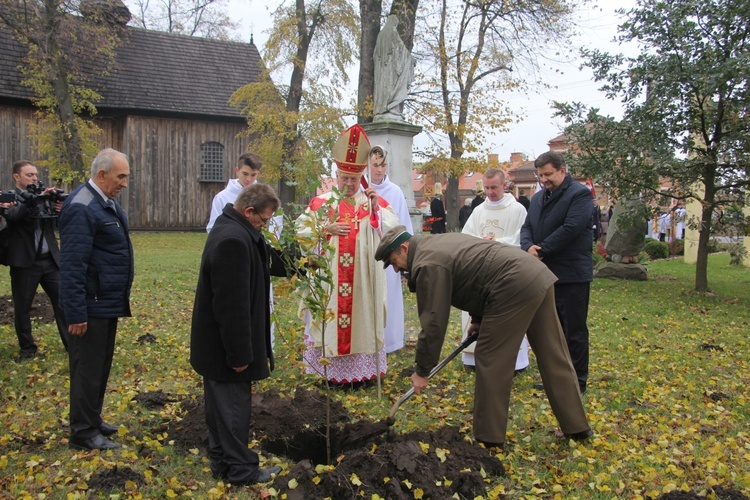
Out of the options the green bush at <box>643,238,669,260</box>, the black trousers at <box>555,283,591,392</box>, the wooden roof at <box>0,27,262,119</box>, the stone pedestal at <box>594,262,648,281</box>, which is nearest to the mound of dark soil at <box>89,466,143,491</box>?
the black trousers at <box>555,283,591,392</box>

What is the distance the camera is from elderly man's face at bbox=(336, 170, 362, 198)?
5648 mm

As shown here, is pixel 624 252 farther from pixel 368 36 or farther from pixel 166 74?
pixel 166 74

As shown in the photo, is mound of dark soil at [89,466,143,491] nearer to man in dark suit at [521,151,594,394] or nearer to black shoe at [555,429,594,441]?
black shoe at [555,429,594,441]

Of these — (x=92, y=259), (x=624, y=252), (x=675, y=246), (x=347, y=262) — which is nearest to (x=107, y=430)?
(x=92, y=259)

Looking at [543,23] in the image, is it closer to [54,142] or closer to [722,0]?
[722,0]


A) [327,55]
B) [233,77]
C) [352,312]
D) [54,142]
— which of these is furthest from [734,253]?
[233,77]

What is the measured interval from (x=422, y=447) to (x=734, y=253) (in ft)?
38.3

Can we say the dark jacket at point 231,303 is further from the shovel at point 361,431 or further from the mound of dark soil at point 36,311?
the mound of dark soil at point 36,311

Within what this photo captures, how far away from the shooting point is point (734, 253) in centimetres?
1312

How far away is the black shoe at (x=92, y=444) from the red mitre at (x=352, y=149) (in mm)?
2858

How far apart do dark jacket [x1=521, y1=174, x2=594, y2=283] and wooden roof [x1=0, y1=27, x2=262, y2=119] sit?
22198 millimetres

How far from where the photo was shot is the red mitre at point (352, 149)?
546cm

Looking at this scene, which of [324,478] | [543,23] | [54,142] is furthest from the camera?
[54,142]

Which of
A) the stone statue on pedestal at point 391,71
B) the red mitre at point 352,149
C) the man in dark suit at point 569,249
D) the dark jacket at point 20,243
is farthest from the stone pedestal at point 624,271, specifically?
the dark jacket at point 20,243
